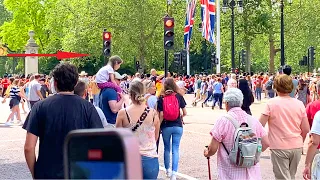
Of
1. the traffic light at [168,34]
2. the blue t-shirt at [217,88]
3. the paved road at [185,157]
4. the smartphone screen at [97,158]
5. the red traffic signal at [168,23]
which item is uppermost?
the red traffic signal at [168,23]

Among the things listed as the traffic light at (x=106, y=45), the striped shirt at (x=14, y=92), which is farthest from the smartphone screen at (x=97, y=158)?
the traffic light at (x=106, y=45)

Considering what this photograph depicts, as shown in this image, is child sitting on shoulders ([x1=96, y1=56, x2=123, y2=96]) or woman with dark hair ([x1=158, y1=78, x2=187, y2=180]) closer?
child sitting on shoulders ([x1=96, y1=56, x2=123, y2=96])

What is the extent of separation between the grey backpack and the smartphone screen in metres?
4.08

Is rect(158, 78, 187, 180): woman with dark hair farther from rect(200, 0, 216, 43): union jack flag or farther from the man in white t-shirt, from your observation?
rect(200, 0, 216, 43): union jack flag

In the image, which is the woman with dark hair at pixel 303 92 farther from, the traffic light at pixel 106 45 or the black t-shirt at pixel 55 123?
the black t-shirt at pixel 55 123

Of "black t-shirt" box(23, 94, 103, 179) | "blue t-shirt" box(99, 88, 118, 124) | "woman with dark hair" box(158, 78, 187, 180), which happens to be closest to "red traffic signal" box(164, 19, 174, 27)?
"woman with dark hair" box(158, 78, 187, 180)

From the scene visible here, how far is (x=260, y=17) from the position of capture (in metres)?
56.4

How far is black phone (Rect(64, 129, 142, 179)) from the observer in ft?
6.07

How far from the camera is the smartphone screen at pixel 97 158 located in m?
1.88

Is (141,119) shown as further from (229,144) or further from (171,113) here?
(171,113)

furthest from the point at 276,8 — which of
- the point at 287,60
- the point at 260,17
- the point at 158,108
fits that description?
the point at 158,108

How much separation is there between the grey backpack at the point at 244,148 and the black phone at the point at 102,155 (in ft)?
13.4

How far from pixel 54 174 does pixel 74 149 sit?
3079 millimetres

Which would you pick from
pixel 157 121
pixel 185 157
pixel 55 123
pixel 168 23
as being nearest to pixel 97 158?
pixel 55 123
